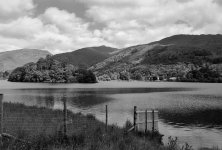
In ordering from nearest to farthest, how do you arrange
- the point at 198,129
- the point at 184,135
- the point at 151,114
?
the point at 151,114, the point at 184,135, the point at 198,129

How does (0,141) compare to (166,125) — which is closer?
(0,141)

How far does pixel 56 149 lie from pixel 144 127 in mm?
14271

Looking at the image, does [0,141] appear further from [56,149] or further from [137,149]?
[137,149]

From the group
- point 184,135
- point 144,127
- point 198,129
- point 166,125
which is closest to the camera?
point 144,127

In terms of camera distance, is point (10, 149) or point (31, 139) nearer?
point (10, 149)

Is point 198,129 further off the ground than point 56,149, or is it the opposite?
point 56,149

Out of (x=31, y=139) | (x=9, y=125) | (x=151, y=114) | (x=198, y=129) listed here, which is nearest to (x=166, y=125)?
(x=198, y=129)

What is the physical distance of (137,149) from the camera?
1548 cm

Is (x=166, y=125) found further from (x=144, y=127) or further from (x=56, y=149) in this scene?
(x=56, y=149)

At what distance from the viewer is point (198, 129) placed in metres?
39.0

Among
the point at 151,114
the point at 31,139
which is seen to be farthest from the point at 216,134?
the point at 31,139

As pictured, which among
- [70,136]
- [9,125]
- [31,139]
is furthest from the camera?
[9,125]

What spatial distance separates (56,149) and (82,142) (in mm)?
2798

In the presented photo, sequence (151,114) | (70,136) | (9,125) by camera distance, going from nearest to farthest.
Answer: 1. (70,136)
2. (9,125)
3. (151,114)
